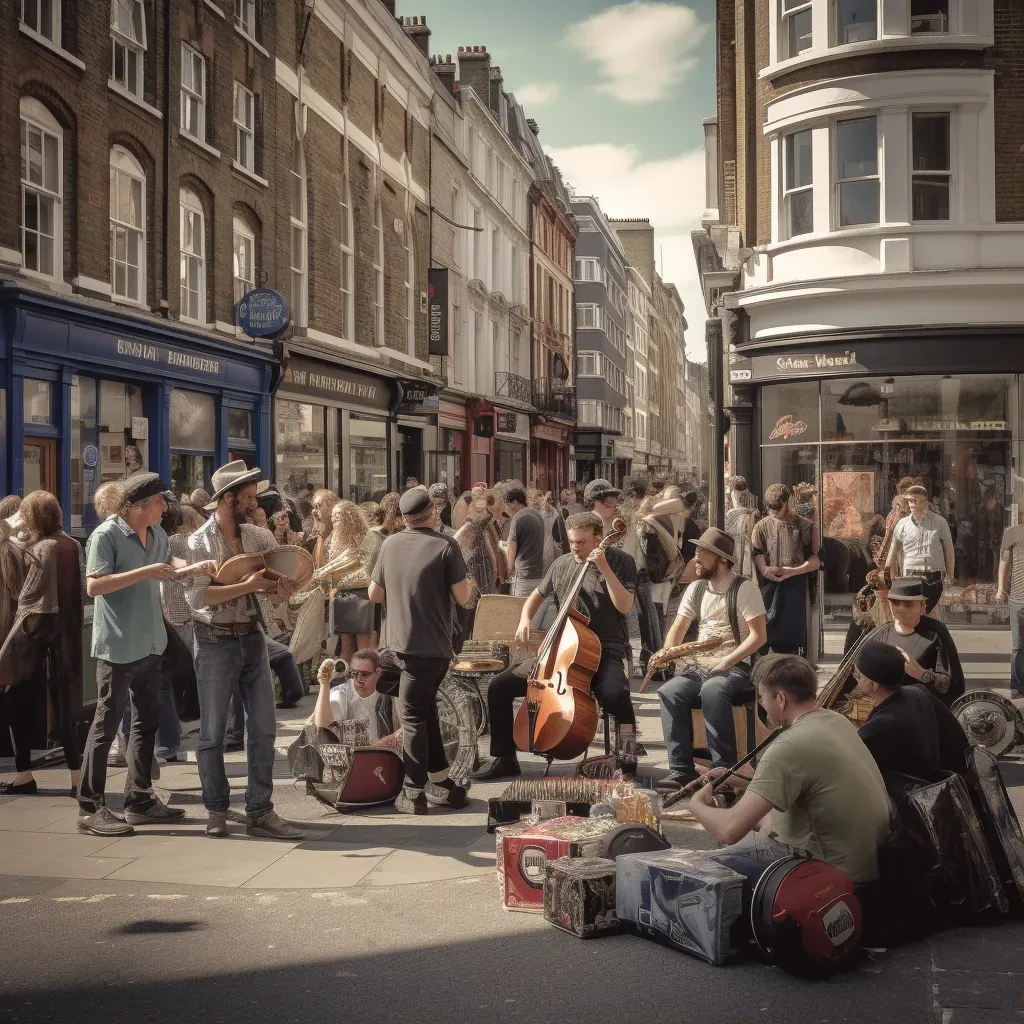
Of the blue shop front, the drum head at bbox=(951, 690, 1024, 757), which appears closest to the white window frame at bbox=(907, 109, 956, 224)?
the drum head at bbox=(951, 690, 1024, 757)

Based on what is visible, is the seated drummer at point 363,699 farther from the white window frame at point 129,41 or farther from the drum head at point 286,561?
the white window frame at point 129,41

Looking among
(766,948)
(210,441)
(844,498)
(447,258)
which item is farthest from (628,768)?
(447,258)

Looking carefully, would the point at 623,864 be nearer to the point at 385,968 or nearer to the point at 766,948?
→ the point at 766,948

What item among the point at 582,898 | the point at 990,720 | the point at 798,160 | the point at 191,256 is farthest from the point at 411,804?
the point at 191,256

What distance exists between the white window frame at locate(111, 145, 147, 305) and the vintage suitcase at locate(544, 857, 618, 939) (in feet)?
44.0

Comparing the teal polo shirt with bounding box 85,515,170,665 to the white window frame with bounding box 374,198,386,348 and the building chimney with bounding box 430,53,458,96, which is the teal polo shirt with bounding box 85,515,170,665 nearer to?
the white window frame with bounding box 374,198,386,348

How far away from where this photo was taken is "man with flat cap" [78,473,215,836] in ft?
22.7

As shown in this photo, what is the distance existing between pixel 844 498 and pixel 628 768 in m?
10.5

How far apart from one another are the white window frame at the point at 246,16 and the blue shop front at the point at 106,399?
5524 mm

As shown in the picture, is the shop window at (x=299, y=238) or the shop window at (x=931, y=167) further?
the shop window at (x=299, y=238)

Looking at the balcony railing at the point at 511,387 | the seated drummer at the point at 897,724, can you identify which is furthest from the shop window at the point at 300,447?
the seated drummer at the point at 897,724

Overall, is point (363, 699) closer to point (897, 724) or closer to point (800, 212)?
point (897, 724)

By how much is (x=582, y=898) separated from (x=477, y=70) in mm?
41540

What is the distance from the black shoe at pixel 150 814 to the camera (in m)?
7.17
